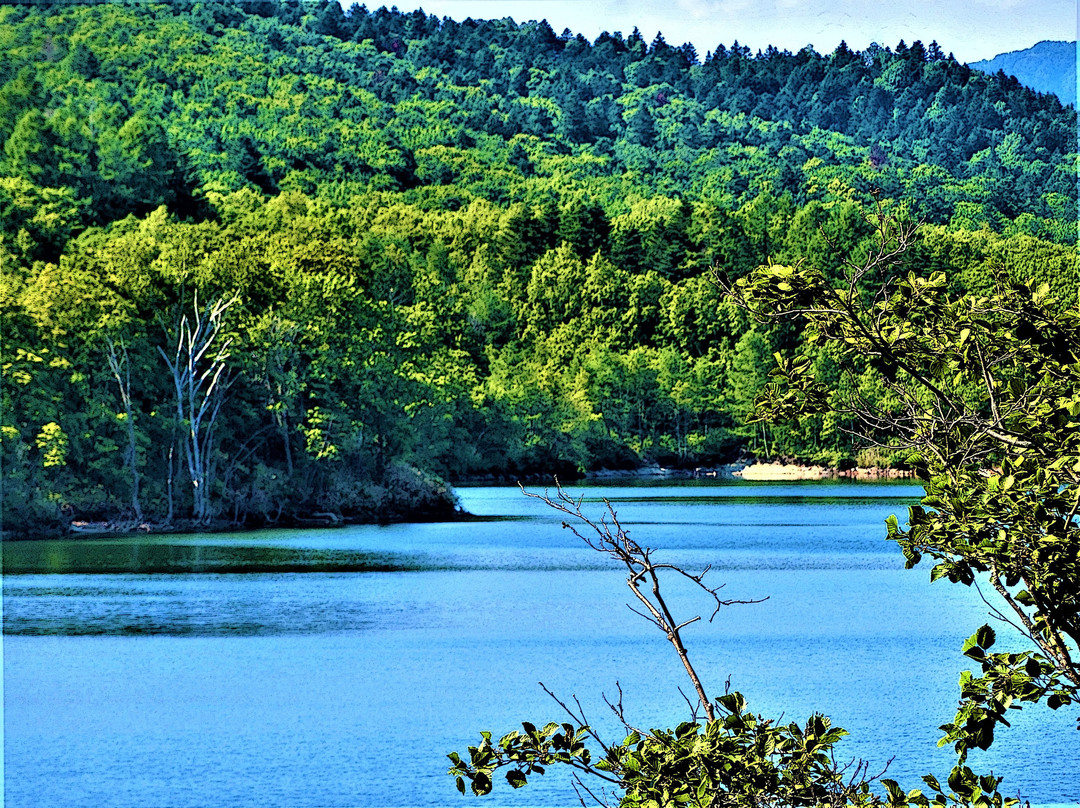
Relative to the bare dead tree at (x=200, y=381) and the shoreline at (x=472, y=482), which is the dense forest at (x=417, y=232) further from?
the shoreline at (x=472, y=482)

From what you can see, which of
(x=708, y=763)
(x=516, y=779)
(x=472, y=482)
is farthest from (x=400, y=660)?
(x=472, y=482)

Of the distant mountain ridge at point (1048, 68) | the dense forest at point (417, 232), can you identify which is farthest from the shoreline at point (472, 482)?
the distant mountain ridge at point (1048, 68)

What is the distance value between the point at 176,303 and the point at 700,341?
20836 millimetres

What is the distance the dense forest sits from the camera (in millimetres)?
31453

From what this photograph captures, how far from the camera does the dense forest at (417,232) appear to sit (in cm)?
3145

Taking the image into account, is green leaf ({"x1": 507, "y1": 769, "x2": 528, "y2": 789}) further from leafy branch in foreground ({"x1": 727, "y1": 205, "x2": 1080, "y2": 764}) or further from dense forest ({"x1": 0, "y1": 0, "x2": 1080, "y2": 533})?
dense forest ({"x1": 0, "y1": 0, "x2": 1080, "y2": 533})

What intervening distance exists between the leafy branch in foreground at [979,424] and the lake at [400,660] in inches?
282

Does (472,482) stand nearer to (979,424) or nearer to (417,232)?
(417,232)

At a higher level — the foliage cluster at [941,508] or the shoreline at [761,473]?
the shoreline at [761,473]

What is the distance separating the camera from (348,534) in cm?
3033

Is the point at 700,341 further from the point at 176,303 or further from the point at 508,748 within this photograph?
the point at 508,748

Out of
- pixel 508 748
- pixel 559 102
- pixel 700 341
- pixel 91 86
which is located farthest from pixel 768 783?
pixel 559 102

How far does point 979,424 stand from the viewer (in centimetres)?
286

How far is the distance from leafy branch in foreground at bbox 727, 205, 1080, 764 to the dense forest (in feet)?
77.4
